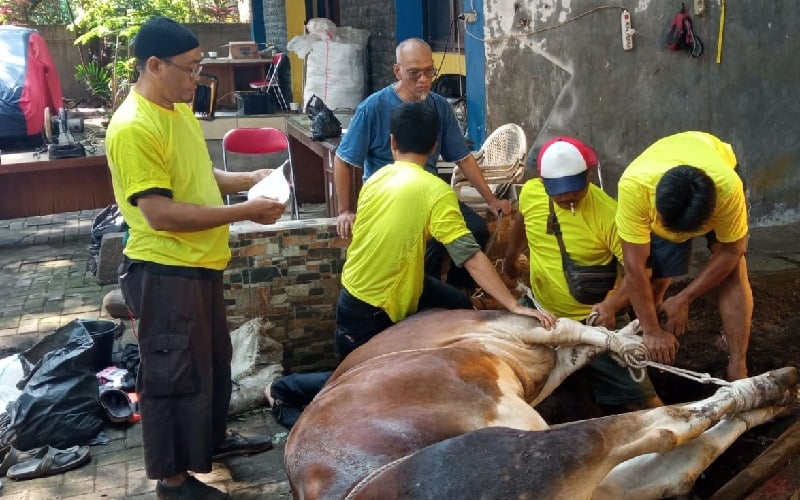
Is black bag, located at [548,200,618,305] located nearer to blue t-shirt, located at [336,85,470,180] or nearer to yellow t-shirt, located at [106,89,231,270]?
blue t-shirt, located at [336,85,470,180]

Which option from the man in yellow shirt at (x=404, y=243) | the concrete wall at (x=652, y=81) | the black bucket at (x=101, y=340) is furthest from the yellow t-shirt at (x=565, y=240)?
the concrete wall at (x=652, y=81)

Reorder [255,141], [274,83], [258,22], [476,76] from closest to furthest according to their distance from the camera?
[476,76] < [255,141] < [274,83] < [258,22]

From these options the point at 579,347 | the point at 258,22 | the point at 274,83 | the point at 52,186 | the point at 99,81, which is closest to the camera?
the point at 579,347

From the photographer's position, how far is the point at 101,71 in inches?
691

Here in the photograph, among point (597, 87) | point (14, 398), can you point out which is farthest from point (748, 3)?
point (14, 398)

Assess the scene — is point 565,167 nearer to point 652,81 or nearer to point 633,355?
point 633,355

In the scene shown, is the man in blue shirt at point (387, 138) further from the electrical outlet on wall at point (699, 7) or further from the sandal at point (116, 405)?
the electrical outlet on wall at point (699, 7)

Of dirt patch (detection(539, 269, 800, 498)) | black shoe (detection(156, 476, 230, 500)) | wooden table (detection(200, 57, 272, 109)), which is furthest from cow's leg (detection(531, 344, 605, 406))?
wooden table (detection(200, 57, 272, 109))

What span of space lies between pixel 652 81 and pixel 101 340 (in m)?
4.27

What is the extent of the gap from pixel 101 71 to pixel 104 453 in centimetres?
1498

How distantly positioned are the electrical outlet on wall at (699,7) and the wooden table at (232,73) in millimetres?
8123

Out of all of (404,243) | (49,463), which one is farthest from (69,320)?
(404,243)

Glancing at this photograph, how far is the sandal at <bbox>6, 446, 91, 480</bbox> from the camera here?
3934 millimetres

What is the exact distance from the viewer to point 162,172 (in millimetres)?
3227
